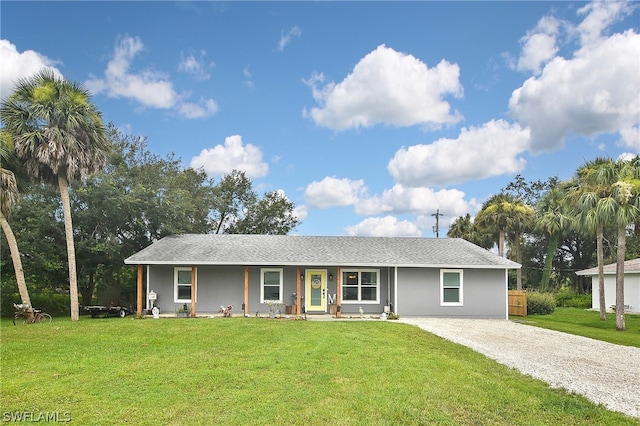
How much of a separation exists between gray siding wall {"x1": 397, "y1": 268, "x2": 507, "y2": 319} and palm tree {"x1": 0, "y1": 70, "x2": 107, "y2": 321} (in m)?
13.8

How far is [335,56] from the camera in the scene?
20109mm

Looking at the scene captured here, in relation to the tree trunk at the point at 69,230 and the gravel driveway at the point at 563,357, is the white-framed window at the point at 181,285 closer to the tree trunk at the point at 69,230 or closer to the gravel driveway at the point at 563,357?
the tree trunk at the point at 69,230

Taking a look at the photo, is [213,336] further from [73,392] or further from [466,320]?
[466,320]

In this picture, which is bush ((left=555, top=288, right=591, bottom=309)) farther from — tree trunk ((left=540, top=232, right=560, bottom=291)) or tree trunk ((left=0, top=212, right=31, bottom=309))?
tree trunk ((left=0, top=212, right=31, bottom=309))

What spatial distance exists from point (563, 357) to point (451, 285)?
29.1 ft

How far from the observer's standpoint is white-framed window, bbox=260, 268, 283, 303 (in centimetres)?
1944

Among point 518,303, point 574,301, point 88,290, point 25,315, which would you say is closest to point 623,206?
point 518,303

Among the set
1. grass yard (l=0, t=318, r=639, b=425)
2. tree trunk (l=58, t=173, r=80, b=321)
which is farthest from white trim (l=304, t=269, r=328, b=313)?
tree trunk (l=58, t=173, r=80, b=321)

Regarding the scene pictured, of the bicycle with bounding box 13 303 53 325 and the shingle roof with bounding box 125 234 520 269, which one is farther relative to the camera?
the shingle roof with bounding box 125 234 520 269

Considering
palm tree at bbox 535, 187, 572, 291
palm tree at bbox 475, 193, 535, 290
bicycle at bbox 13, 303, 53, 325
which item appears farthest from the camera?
palm tree at bbox 535, 187, 572, 291

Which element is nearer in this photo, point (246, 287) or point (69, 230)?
point (69, 230)

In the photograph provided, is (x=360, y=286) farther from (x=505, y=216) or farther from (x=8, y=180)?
(x=505, y=216)

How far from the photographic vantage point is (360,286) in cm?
1989

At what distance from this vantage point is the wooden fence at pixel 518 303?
858 inches
